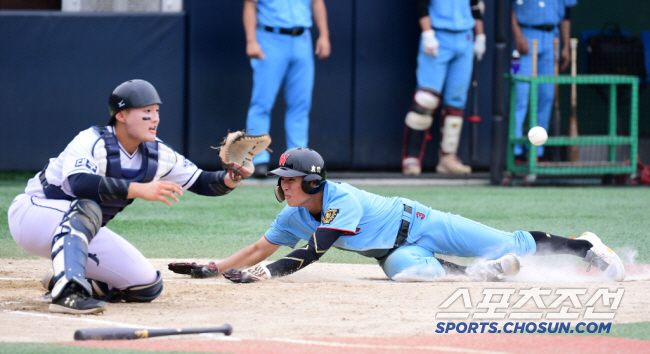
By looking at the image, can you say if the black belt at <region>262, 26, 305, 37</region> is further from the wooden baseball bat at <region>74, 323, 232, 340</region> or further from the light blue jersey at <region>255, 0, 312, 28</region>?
the wooden baseball bat at <region>74, 323, 232, 340</region>

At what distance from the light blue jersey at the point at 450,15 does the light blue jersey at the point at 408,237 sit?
17.0 ft

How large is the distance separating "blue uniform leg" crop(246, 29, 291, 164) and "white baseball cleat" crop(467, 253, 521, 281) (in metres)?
4.94

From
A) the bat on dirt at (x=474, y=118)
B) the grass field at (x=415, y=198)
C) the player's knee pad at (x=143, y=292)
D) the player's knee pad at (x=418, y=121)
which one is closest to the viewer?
the player's knee pad at (x=143, y=292)

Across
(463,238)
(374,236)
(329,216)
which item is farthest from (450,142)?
(329,216)

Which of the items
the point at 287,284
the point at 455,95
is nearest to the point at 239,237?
the point at 287,284

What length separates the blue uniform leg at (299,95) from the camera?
9578mm

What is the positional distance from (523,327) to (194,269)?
212 cm

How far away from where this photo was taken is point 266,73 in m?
9.44

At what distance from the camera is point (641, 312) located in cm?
394

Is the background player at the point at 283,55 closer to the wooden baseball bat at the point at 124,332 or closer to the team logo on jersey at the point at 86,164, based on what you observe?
the team logo on jersey at the point at 86,164

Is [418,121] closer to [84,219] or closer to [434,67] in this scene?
[434,67]

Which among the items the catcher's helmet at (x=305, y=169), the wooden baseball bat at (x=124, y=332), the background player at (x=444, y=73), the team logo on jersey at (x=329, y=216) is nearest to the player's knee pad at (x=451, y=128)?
the background player at (x=444, y=73)

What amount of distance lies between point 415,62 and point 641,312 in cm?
720

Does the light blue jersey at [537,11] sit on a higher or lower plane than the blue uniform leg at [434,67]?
higher
